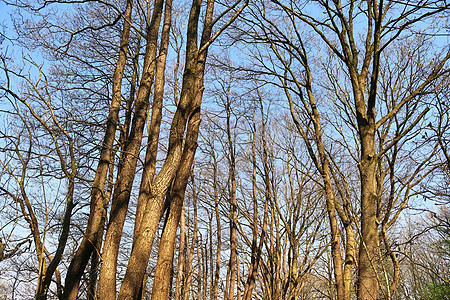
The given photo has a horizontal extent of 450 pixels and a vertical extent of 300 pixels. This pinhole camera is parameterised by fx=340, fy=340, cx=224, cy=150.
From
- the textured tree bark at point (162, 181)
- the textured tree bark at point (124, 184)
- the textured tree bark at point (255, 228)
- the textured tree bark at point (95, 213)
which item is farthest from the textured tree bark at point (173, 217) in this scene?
the textured tree bark at point (255, 228)

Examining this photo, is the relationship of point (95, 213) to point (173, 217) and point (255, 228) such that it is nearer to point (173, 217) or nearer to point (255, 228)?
point (173, 217)

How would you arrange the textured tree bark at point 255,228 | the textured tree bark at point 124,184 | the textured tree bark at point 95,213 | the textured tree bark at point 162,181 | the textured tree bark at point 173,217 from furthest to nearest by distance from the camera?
the textured tree bark at point 255,228
the textured tree bark at point 95,213
the textured tree bark at point 124,184
the textured tree bark at point 162,181
the textured tree bark at point 173,217

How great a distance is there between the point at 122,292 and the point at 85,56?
597 centimetres

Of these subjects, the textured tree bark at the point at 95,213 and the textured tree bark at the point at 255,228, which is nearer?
the textured tree bark at the point at 95,213

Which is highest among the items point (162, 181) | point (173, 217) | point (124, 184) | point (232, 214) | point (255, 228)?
point (232, 214)

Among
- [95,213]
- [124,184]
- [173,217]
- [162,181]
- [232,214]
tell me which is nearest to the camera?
[173,217]

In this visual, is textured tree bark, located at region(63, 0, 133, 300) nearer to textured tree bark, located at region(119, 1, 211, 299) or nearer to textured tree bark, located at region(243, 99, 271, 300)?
textured tree bark, located at region(119, 1, 211, 299)

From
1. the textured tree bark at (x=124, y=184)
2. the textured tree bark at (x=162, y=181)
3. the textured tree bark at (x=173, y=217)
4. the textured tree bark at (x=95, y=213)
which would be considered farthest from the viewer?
the textured tree bark at (x=95, y=213)

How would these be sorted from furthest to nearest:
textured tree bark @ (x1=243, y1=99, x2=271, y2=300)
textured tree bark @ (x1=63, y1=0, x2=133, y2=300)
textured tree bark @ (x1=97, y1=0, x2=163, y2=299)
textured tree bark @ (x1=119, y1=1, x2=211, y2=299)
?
textured tree bark @ (x1=243, y1=99, x2=271, y2=300)
textured tree bark @ (x1=63, y1=0, x2=133, y2=300)
textured tree bark @ (x1=97, y1=0, x2=163, y2=299)
textured tree bark @ (x1=119, y1=1, x2=211, y2=299)

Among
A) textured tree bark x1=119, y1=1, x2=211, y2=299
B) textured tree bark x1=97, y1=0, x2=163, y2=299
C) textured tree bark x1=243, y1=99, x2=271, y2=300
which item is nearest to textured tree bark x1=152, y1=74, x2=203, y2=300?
textured tree bark x1=119, y1=1, x2=211, y2=299

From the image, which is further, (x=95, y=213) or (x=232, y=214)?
(x=232, y=214)

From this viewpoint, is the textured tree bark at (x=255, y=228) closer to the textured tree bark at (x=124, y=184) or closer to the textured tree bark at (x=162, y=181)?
the textured tree bark at (x=124, y=184)

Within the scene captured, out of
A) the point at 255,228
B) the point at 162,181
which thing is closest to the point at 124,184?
the point at 162,181

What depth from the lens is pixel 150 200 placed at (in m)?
4.55
